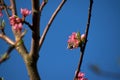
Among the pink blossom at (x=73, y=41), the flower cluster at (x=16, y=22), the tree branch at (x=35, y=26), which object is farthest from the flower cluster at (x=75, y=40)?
the flower cluster at (x=16, y=22)

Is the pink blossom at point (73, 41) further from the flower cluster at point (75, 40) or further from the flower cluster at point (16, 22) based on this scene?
the flower cluster at point (16, 22)

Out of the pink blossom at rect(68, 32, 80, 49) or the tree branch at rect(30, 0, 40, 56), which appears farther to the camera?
the pink blossom at rect(68, 32, 80, 49)

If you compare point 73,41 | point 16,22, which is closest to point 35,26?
point 16,22

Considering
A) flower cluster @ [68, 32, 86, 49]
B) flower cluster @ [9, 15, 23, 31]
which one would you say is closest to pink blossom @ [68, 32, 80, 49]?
flower cluster @ [68, 32, 86, 49]

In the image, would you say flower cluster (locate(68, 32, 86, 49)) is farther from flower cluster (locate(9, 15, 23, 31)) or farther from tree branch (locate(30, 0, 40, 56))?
flower cluster (locate(9, 15, 23, 31))

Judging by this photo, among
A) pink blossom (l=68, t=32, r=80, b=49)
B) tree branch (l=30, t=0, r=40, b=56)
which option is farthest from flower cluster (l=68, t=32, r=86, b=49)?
tree branch (l=30, t=0, r=40, b=56)

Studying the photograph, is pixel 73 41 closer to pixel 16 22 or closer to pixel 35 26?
pixel 35 26

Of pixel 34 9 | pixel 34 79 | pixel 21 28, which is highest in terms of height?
pixel 34 9

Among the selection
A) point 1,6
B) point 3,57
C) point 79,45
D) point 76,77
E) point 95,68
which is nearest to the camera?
point 95,68

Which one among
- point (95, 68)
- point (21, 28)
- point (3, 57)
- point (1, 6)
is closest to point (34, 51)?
point (21, 28)

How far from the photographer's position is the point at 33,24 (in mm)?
1817

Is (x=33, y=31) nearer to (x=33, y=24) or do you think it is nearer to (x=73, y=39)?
(x=33, y=24)

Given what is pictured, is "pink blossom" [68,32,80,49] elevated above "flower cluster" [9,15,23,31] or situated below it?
below

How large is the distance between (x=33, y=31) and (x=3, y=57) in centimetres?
60
